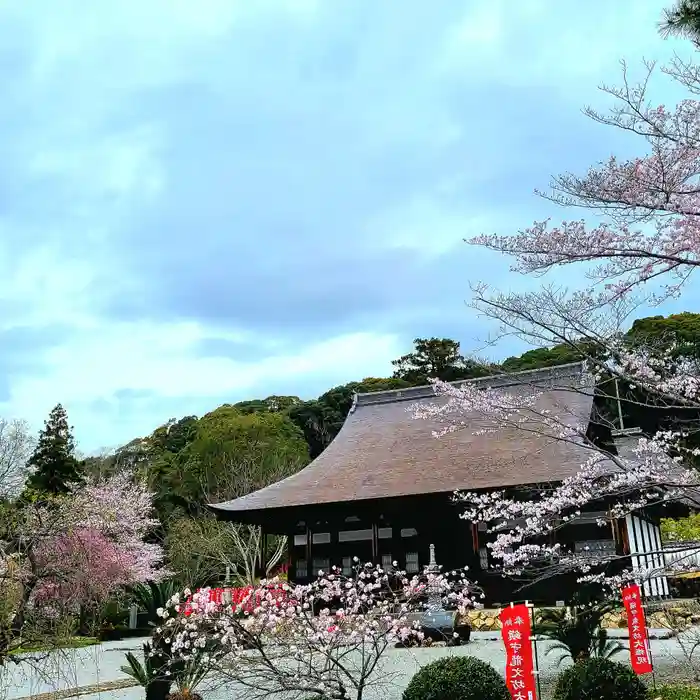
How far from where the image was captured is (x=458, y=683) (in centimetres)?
608

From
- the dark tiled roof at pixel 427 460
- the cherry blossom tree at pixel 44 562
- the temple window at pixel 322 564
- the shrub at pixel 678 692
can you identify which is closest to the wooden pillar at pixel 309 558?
the temple window at pixel 322 564

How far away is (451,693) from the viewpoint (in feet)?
19.7

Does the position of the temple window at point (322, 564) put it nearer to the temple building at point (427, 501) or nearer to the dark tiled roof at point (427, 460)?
the temple building at point (427, 501)

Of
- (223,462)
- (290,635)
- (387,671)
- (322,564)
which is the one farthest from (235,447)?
(290,635)

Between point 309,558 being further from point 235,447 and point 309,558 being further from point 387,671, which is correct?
point 235,447

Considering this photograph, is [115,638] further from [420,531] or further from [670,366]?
[670,366]

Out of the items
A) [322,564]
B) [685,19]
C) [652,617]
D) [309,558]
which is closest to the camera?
[685,19]

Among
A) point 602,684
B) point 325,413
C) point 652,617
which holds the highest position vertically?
point 325,413

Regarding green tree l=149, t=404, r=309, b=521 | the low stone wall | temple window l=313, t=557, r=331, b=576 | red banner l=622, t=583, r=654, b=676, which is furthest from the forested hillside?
red banner l=622, t=583, r=654, b=676

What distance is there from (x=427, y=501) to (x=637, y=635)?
876 centimetres

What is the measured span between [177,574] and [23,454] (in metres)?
6.21

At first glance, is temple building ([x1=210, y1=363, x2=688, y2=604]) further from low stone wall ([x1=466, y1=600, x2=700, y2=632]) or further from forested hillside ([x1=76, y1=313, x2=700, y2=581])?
forested hillside ([x1=76, y1=313, x2=700, y2=581])

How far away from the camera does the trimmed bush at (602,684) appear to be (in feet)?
20.5

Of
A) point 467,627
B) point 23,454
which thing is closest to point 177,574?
point 23,454
